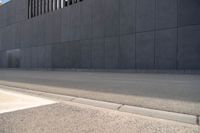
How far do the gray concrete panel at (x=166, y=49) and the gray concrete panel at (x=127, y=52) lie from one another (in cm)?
305

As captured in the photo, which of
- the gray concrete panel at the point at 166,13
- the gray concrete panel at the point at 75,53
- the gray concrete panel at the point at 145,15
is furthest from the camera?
the gray concrete panel at the point at 75,53

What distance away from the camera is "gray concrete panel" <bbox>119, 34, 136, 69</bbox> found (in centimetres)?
2419

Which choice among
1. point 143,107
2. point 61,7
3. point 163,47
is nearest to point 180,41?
point 163,47

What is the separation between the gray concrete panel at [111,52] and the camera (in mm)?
25828

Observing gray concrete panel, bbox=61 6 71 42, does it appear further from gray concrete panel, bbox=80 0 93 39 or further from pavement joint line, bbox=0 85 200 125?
pavement joint line, bbox=0 85 200 125

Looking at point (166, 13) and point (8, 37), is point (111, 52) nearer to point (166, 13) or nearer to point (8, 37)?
point (166, 13)

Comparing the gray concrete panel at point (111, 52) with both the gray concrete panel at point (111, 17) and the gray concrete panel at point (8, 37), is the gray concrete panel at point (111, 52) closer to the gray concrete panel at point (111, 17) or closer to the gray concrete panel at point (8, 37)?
the gray concrete panel at point (111, 17)

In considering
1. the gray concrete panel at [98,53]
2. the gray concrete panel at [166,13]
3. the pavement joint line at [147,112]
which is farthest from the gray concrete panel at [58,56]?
the pavement joint line at [147,112]

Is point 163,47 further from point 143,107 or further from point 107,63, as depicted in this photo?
point 143,107

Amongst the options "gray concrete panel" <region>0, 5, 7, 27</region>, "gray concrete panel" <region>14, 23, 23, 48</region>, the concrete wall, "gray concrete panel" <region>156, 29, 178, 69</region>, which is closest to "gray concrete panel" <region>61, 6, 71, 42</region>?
the concrete wall

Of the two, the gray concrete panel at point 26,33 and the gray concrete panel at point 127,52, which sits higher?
the gray concrete panel at point 26,33

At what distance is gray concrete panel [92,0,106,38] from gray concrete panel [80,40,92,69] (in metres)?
1.73

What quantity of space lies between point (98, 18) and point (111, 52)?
537 centimetres

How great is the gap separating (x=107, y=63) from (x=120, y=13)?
6.36 meters
